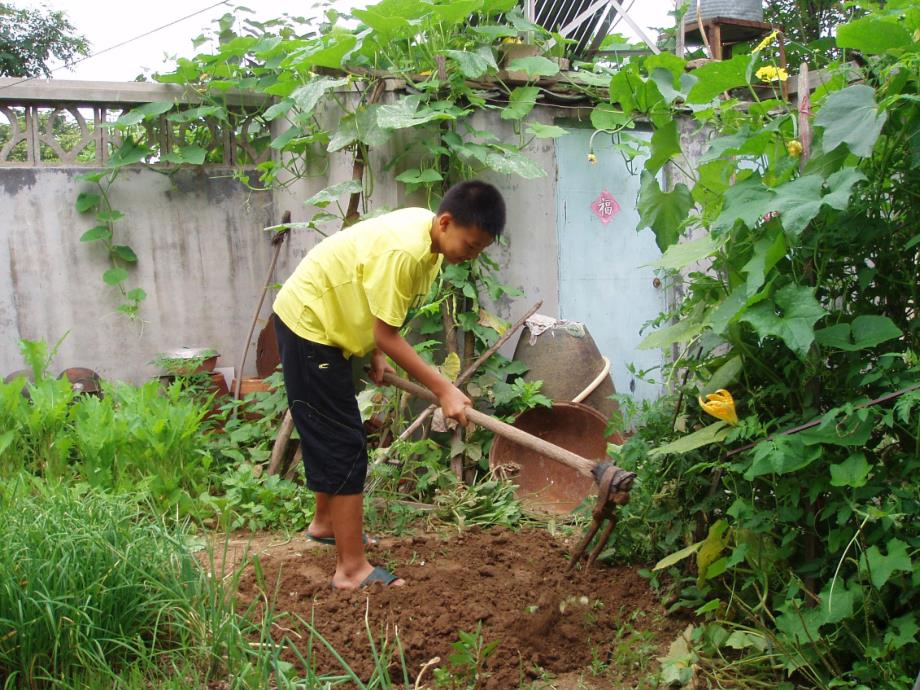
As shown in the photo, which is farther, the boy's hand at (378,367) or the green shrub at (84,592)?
the boy's hand at (378,367)

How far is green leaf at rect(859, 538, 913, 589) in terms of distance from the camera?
2.18 metres

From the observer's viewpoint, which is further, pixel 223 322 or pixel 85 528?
pixel 223 322

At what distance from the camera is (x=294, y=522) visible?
13.5 feet

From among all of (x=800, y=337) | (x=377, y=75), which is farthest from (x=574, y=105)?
(x=800, y=337)

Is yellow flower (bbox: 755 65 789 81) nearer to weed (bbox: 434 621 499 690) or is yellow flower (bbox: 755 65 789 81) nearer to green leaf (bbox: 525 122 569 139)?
weed (bbox: 434 621 499 690)

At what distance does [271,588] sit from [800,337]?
83.3 inches

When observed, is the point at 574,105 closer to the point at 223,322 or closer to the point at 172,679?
the point at 223,322

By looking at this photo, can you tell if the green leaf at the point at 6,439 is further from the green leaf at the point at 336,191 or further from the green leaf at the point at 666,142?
the green leaf at the point at 666,142

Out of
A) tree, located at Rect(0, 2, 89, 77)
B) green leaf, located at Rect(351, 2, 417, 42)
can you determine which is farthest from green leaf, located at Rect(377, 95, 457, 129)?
tree, located at Rect(0, 2, 89, 77)

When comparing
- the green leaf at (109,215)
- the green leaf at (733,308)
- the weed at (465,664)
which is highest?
the green leaf at (733,308)

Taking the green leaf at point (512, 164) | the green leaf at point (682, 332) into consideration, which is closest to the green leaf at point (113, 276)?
the green leaf at point (512, 164)

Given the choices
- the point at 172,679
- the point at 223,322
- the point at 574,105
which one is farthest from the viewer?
the point at 223,322

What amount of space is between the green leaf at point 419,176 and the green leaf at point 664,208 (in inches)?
75.7

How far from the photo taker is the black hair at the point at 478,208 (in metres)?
3.01
